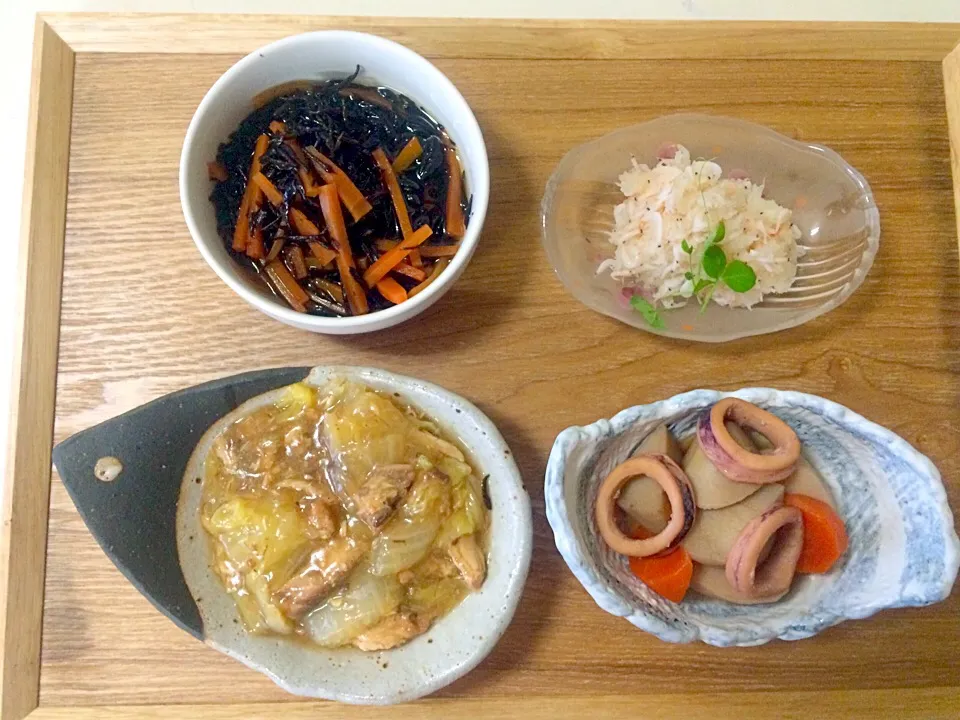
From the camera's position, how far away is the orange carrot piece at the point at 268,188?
1.49 m

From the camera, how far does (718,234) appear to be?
1622 millimetres

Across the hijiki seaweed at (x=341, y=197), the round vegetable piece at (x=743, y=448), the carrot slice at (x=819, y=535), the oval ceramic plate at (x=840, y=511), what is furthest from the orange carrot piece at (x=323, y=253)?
the carrot slice at (x=819, y=535)

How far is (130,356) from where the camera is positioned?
162 cm

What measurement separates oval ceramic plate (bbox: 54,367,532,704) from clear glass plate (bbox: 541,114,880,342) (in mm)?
505

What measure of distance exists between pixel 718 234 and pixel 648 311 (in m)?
0.23

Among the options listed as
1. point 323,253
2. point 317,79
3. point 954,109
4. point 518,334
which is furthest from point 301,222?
point 954,109

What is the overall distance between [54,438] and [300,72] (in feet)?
3.13

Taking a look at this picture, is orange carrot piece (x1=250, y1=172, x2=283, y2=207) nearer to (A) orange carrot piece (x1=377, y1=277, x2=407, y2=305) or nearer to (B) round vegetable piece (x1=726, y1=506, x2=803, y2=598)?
(A) orange carrot piece (x1=377, y1=277, x2=407, y2=305)

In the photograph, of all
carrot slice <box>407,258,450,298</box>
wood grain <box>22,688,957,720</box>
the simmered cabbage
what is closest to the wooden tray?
wood grain <box>22,688,957,720</box>

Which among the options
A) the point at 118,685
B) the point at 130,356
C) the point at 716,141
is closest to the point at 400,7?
the point at 716,141

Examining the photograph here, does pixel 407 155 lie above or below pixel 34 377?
above

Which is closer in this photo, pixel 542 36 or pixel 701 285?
pixel 701 285

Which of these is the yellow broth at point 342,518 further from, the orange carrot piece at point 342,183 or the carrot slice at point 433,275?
the orange carrot piece at point 342,183

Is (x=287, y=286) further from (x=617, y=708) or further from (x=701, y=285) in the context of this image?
(x=617, y=708)
